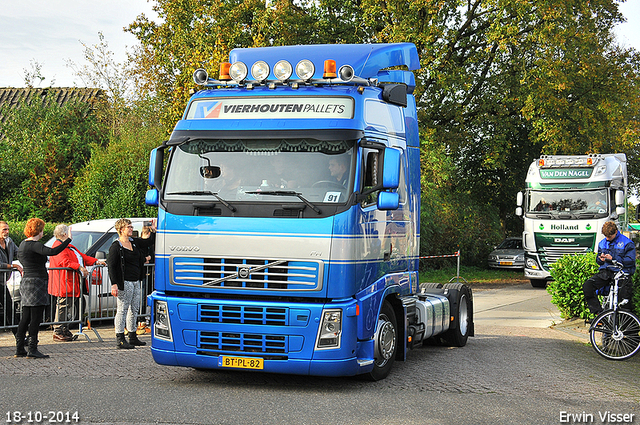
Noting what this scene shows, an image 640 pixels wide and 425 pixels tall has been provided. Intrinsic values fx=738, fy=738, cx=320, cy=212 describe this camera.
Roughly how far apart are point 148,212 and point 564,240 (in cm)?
1232

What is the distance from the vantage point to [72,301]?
37.3ft

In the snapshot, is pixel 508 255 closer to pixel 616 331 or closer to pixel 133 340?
pixel 616 331

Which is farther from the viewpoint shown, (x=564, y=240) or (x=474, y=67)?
(x=474, y=67)

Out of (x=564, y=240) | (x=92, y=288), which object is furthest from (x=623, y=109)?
(x=92, y=288)

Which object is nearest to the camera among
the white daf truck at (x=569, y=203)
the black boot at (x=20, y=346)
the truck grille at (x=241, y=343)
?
the truck grille at (x=241, y=343)

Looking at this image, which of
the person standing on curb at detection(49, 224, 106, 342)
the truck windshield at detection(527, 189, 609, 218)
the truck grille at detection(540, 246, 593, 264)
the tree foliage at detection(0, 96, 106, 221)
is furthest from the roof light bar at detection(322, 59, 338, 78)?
the tree foliage at detection(0, 96, 106, 221)

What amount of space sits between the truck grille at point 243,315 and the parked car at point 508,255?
2348 cm

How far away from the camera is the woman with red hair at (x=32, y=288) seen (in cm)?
964

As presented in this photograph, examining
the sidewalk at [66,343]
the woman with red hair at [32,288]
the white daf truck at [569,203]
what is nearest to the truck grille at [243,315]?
the woman with red hair at [32,288]

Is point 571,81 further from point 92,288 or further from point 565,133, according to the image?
point 92,288

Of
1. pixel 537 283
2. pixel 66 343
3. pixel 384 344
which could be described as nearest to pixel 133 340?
pixel 66 343

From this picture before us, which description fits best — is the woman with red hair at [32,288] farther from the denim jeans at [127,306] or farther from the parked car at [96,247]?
the parked car at [96,247]

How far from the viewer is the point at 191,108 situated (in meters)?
8.41

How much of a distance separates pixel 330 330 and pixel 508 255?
77.2 ft
